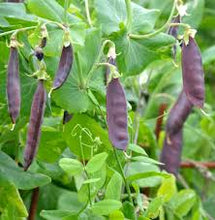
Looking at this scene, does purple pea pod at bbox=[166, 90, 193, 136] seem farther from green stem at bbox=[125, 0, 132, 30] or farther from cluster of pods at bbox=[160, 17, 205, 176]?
green stem at bbox=[125, 0, 132, 30]

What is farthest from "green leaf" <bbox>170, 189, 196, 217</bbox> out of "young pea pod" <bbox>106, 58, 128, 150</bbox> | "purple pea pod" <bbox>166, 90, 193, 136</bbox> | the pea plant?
"young pea pod" <bbox>106, 58, 128, 150</bbox>

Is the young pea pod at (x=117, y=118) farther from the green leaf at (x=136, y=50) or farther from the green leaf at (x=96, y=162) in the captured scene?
the green leaf at (x=136, y=50)

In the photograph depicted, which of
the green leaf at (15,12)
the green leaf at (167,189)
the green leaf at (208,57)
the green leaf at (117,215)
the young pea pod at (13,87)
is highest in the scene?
the green leaf at (15,12)

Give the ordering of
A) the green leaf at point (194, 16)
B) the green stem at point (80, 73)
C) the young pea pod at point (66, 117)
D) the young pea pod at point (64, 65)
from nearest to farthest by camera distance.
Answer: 1. the young pea pod at point (64, 65)
2. the green stem at point (80, 73)
3. the young pea pod at point (66, 117)
4. the green leaf at point (194, 16)

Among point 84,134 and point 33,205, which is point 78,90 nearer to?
point 84,134

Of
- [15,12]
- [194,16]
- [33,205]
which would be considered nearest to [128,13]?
[15,12]

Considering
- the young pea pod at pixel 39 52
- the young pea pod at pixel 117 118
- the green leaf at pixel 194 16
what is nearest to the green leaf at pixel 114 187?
the young pea pod at pixel 117 118

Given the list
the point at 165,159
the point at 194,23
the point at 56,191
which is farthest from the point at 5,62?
the point at 194,23
